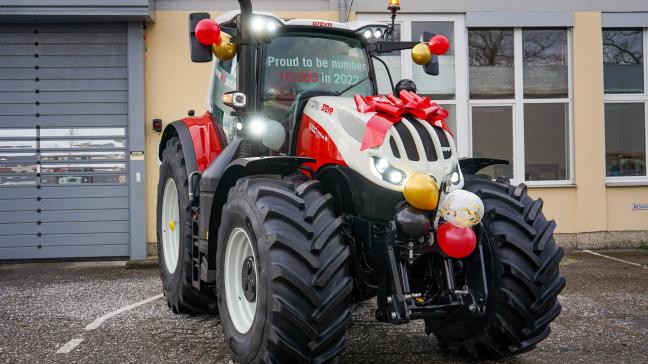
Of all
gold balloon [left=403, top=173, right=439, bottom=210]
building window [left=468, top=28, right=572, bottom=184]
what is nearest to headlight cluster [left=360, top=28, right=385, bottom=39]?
gold balloon [left=403, top=173, right=439, bottom=210]

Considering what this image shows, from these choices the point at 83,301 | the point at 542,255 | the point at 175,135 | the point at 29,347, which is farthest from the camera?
the point at 83,301

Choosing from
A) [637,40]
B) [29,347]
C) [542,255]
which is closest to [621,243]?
[637,40]

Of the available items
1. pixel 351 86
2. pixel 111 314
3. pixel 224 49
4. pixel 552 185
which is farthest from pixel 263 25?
pixel 552 185

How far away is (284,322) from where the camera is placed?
360 cm

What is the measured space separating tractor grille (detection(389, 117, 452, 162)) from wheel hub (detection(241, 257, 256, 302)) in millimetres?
1122

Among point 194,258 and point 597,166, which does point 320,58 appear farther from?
point 597,166

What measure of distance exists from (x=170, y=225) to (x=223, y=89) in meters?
1.60

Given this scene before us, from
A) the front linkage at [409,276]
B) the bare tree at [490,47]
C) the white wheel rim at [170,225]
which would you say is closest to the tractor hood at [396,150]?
the front linkage at [409,276]

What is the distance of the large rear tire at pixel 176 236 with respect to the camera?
577 cm

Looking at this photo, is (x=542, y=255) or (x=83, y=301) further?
(x=83, y=301)

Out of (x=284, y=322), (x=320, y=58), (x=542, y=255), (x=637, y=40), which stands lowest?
(x=284, y=322)

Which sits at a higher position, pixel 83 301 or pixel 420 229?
pixel 420 229

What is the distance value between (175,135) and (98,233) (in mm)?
4727

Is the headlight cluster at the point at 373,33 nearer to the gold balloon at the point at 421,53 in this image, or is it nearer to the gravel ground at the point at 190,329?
the gold balloon at the point at 421,53
